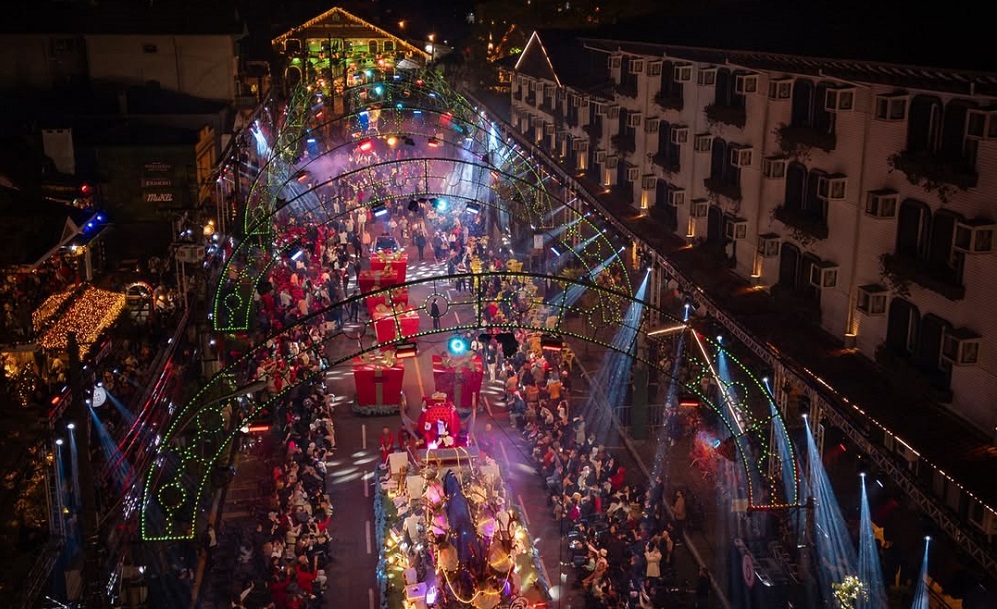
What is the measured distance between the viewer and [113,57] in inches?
1834

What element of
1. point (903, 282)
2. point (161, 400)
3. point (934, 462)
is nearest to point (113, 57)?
point (161, 400)

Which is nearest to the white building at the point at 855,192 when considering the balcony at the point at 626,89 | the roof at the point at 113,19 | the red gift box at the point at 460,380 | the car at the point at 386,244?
the balcony at the point at 626,89

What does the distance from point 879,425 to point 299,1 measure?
264 ft

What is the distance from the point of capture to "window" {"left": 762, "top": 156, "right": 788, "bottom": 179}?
24562 millimetres

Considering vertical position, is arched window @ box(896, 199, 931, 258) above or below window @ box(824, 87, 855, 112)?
below

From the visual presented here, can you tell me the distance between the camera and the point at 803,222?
76.0 ft

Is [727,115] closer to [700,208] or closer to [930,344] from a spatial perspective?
[700,208]

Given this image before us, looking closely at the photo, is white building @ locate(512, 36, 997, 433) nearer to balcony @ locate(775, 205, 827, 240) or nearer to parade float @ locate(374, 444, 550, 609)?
balcony @ locate(775, 205, 827, 240)

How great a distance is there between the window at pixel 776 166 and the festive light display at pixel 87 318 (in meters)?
15.7

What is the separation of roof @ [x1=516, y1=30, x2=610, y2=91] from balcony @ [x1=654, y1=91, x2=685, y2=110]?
23.0 ft

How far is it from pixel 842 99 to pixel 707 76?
348 inches

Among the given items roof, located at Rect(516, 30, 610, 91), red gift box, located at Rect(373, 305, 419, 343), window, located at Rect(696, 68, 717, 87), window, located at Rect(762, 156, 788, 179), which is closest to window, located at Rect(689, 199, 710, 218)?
window, located at Rect(696, 68, 717, 87)

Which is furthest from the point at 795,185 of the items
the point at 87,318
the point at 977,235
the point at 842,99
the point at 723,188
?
the point at 87,318

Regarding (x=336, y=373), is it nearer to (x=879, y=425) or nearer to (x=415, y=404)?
(x=415, y=404)
